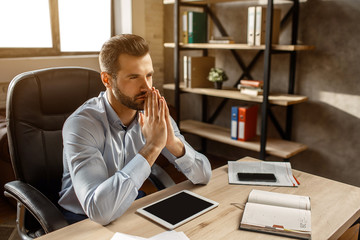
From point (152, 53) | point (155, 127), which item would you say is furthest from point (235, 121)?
point (155, 127)

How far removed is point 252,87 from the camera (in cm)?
289

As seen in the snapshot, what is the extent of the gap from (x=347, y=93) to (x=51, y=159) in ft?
7.52

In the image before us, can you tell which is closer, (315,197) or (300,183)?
(315,197)

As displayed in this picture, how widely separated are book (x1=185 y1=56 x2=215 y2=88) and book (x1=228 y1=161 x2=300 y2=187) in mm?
1835

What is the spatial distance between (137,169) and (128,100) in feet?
1.03

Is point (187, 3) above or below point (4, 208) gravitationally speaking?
above

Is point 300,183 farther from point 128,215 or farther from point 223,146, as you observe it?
point 223,146

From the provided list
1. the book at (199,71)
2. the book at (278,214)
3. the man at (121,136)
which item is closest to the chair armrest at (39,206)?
the man at (121,136)

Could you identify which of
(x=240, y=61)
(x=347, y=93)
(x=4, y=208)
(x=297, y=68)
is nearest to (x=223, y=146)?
(x=240, y=61)

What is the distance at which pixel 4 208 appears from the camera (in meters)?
2.63

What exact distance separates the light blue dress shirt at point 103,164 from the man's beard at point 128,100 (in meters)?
0.06

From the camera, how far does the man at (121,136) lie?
1184mm

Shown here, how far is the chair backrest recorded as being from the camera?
139cm

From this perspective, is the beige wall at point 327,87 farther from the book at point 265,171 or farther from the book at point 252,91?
the book at point 265,171
